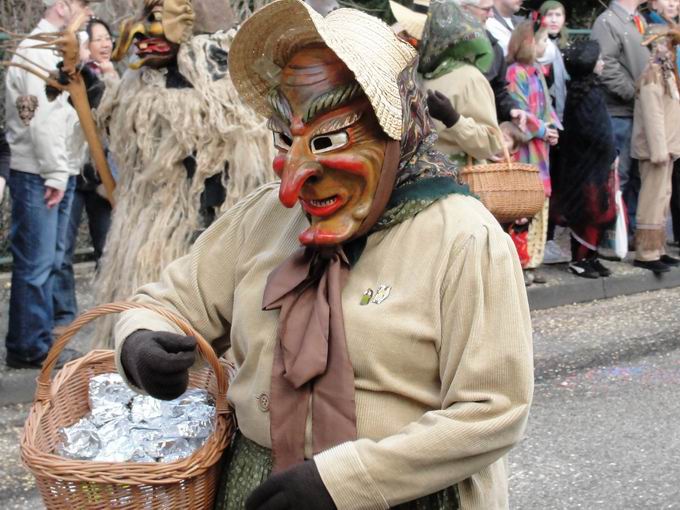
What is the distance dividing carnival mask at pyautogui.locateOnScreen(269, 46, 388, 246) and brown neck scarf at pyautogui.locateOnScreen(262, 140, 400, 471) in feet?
0.10

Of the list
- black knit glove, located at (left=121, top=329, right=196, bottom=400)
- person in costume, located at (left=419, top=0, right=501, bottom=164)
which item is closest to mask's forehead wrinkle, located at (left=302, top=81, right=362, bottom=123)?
black knit glove, located at (left=121, top=329, right=196, bottom=400)

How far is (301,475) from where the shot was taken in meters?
1.80

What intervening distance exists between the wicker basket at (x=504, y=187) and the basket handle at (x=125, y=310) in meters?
3.28

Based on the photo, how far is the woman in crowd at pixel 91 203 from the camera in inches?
233

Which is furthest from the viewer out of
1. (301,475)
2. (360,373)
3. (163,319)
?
(163,319)

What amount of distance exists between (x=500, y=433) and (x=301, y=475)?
0.35 metres

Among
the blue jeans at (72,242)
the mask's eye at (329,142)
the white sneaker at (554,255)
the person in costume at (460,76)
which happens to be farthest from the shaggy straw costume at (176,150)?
the white sneaker at (554,255)

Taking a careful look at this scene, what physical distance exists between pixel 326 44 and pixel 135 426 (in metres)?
0.88

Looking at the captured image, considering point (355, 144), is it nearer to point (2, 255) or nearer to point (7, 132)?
point (7, 132)

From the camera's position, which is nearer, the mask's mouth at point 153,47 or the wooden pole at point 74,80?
the wooden pole at point 74,80

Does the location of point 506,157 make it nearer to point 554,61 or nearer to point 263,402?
point 554,61

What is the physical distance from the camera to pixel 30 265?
5.73 meters

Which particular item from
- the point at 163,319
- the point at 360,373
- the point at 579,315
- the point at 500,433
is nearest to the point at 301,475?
the point at 360,373

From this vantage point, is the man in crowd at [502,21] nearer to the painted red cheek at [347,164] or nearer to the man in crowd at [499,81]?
the man in crowd at [499,81]
